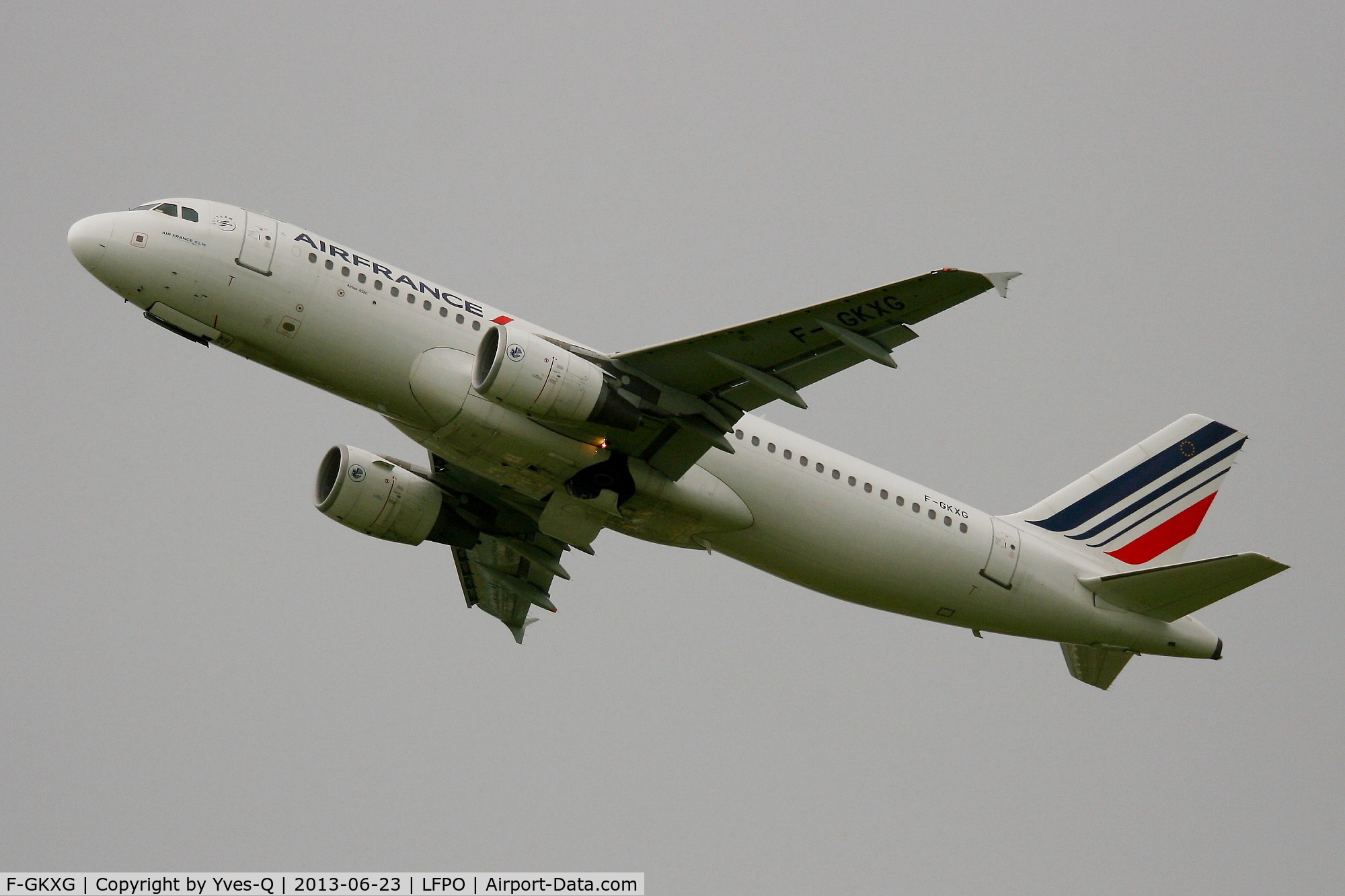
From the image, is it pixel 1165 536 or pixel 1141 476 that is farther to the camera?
pixel 1141 476

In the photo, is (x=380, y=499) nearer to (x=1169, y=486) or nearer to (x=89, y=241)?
(x=89, y=241)

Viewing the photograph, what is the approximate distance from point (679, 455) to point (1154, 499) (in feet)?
43.0

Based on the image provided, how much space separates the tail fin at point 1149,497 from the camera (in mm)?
33094

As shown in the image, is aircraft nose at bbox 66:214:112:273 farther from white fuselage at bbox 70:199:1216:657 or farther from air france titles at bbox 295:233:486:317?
air france titles at bbox 295:233:486:317

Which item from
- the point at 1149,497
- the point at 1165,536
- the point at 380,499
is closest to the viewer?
the point at 380,499

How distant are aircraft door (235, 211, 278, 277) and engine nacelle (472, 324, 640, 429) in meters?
4.49

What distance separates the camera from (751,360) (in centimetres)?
2655

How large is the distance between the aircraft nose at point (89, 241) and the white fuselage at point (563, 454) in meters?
0.03

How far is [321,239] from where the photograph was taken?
2750 centimetres

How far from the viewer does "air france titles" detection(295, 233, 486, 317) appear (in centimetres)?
2728

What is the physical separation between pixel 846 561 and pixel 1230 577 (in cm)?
814

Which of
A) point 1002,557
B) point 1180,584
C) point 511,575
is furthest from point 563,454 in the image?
point 1180,584

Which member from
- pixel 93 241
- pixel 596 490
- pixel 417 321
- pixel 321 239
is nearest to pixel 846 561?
pixel 596 490

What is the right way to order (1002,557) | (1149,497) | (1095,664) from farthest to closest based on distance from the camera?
(1149,497)
(1095,664)
(1002,557)
